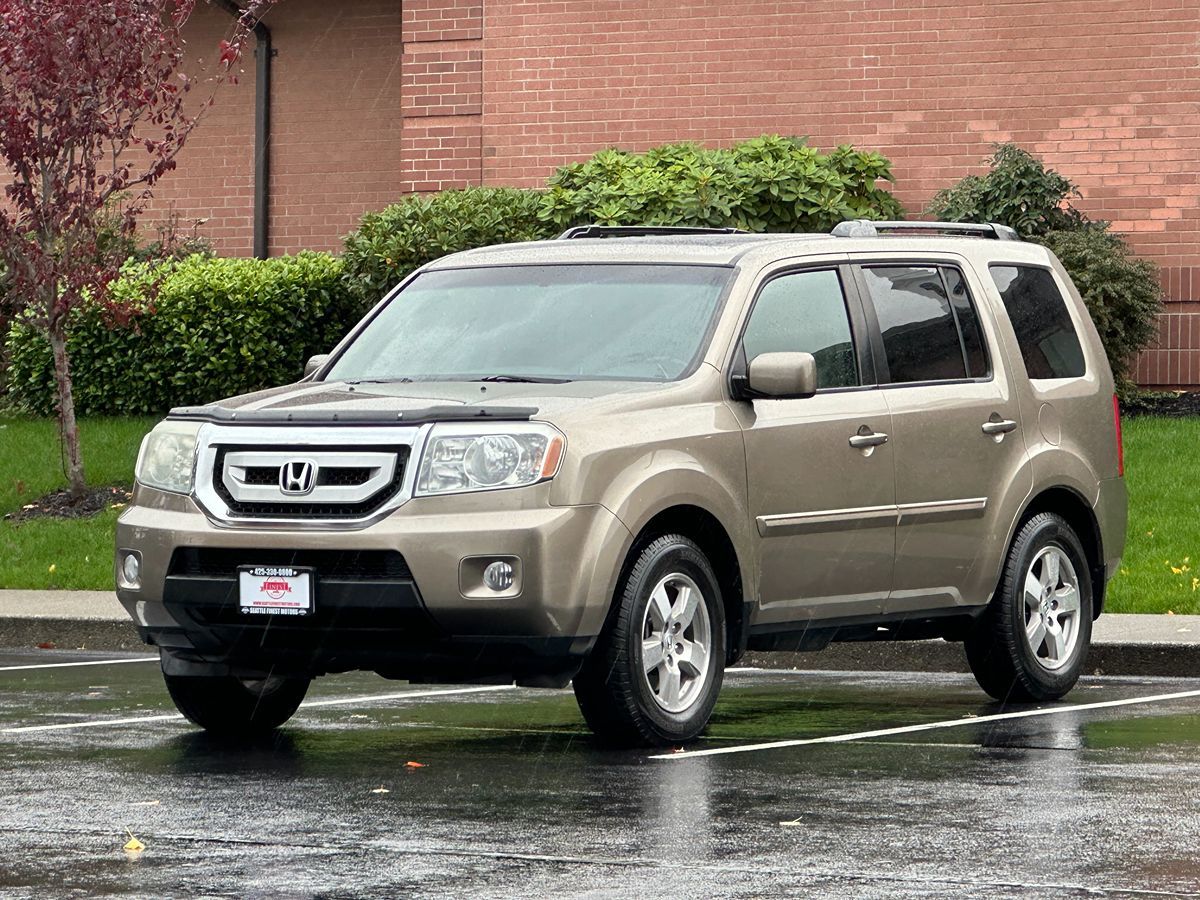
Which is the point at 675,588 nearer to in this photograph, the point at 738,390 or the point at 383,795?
the point at 738,390

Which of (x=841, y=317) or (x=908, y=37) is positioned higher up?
(x=908, y=37)

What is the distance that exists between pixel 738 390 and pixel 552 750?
1560 millimetres

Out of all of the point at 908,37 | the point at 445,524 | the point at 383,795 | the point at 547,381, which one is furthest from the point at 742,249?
the point at 908,37

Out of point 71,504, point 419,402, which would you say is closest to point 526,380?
point 419,402

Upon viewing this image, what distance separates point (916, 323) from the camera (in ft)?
33.3

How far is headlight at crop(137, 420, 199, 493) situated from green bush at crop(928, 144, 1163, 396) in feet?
37.1

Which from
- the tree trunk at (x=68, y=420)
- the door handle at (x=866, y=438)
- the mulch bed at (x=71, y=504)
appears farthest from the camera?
the tree trunk at (x=68, y=420)

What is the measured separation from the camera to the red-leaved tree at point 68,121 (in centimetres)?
1686

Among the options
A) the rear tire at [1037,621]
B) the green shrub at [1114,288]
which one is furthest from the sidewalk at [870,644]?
the green shrub at [1114,288]

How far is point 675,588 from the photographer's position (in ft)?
29.1

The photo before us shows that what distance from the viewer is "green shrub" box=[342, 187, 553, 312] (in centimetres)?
1989

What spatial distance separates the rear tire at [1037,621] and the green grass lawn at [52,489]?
697 cm

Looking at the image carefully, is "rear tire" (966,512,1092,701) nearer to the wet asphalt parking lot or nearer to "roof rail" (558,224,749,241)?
the wet asphalt parking lot

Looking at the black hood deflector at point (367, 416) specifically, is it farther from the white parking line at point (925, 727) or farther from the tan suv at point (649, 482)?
the white parking line at point (925, 727)
